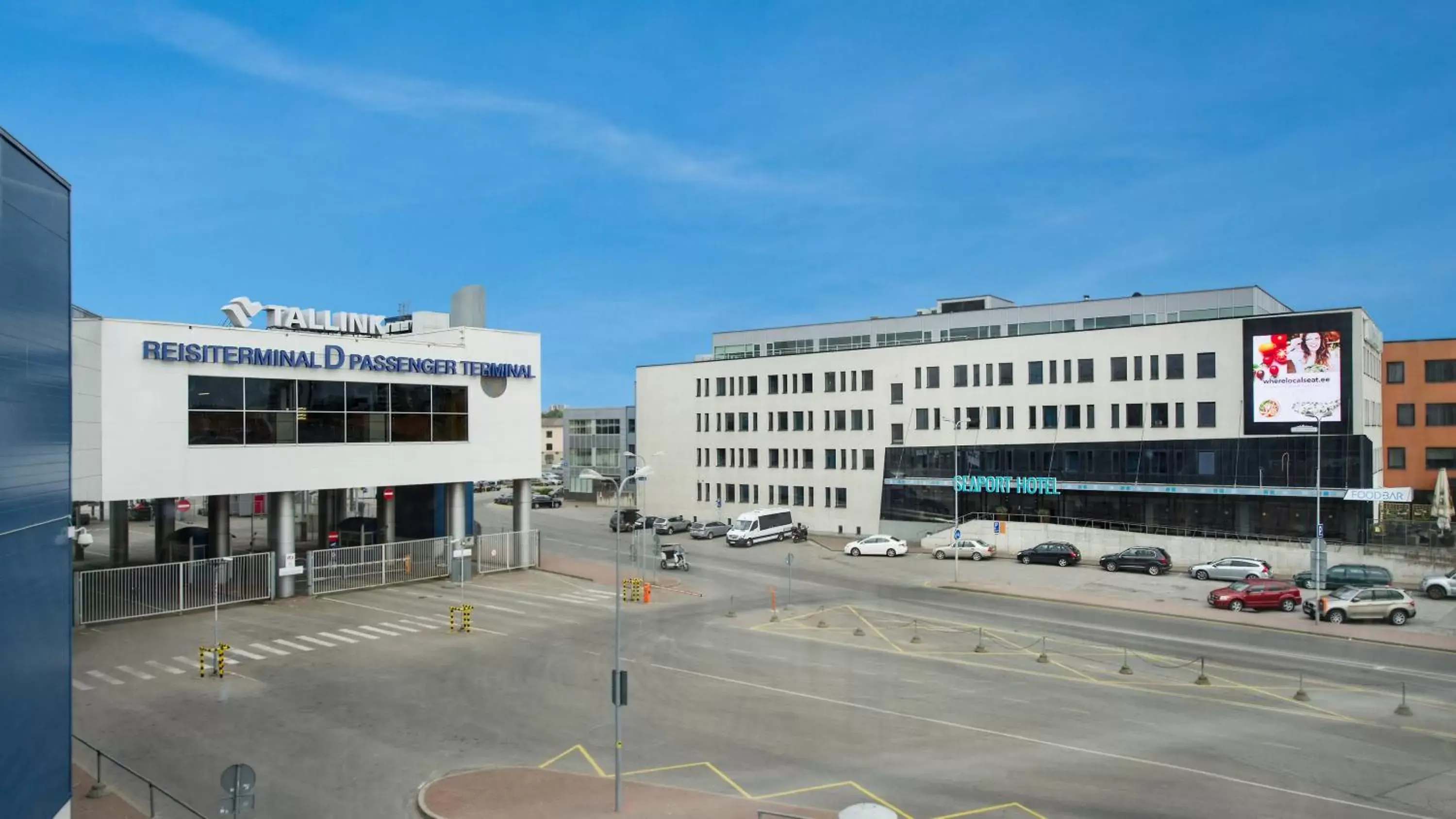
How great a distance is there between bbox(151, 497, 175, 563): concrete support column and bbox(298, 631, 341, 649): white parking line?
16.5m

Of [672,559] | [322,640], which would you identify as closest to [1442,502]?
[672,559]

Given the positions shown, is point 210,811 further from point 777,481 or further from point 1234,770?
point 777,481

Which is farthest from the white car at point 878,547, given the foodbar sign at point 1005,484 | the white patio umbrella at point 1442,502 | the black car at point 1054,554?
the white patio umbrella at point 1442,502

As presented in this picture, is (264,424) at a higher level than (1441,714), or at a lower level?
higher

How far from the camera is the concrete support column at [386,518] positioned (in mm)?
56812

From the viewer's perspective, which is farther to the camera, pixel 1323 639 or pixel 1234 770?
pixel 1323 639

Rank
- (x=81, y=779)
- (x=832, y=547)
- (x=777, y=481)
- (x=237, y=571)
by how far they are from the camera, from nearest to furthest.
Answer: (x=81, y=779) < (x=237, y=571) < (x=832, y=547) < (x=777, y=481)

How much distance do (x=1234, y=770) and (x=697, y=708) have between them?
12763 millimetres

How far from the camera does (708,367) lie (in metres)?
83.4

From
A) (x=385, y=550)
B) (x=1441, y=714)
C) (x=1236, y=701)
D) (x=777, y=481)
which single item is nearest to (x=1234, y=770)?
(x=1236, y=701)

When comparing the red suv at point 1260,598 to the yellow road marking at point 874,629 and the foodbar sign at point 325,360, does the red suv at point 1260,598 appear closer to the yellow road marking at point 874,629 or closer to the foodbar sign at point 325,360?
the yellow road marking at point 874,629

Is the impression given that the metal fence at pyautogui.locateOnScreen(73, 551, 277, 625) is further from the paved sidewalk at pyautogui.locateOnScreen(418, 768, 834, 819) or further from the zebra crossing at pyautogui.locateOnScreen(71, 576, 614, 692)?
the paved sidewalk at pyautogui.locateOnScreen(418, 768, 834, 819)

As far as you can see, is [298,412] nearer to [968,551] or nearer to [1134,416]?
[968,551]

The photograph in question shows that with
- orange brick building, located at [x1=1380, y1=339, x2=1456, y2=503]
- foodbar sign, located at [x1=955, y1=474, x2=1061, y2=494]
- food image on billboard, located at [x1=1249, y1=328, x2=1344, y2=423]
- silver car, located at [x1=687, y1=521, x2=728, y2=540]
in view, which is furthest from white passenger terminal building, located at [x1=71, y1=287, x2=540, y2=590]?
orange brick building, located at [x1=1380, y1=339, x2=1456, y2=503]
